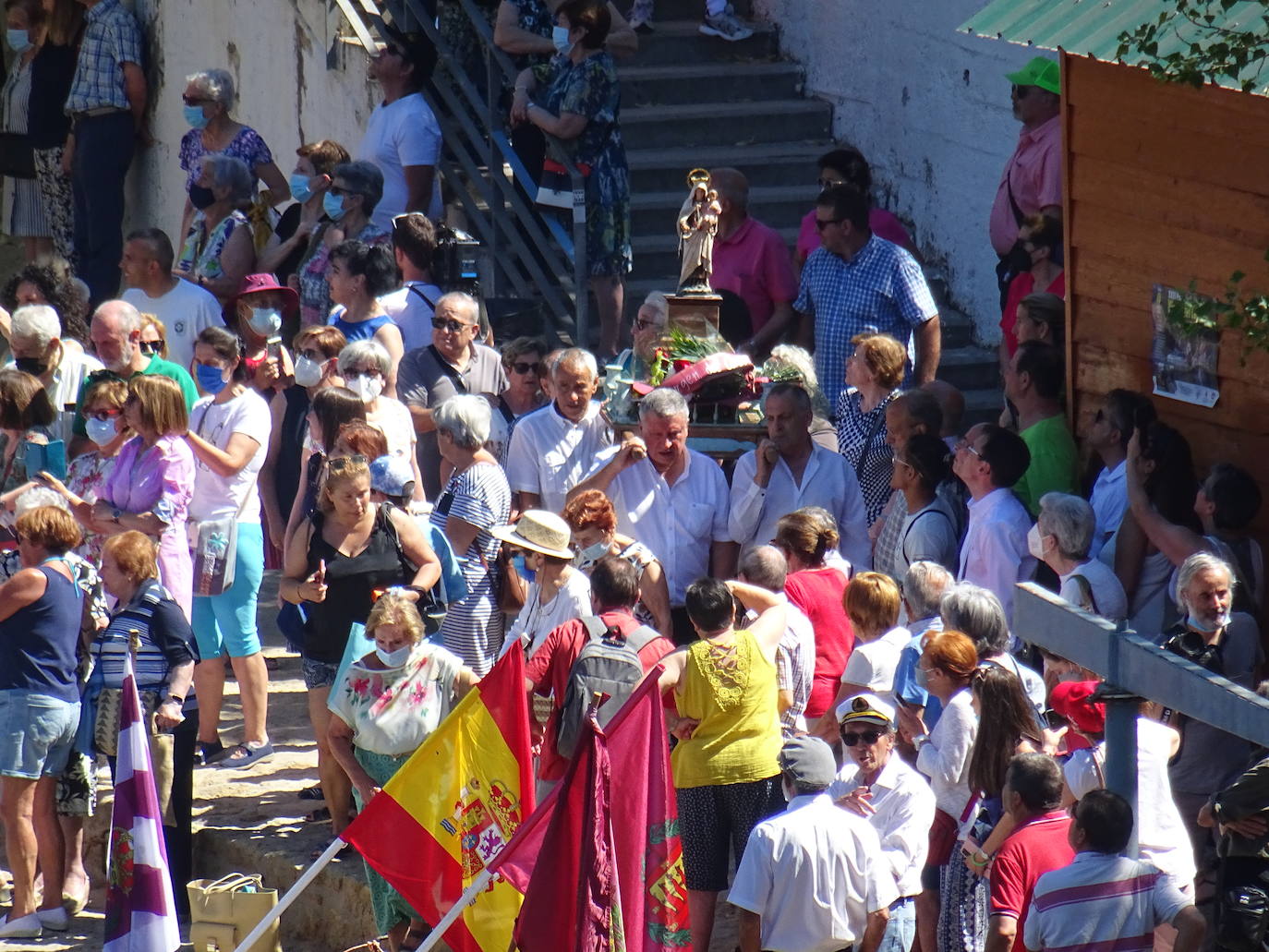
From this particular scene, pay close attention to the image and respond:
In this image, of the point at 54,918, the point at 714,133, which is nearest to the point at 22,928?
the point at 54,918

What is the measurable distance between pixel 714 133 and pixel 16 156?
5.29m

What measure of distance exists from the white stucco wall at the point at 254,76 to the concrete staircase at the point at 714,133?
1.77m

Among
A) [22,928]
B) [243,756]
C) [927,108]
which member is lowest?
[22,928]

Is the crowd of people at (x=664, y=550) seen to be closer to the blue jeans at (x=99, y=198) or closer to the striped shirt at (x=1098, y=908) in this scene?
the striped shirt at (x=1098, y=908)

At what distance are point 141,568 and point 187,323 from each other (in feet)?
8.63

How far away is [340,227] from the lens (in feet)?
33.3

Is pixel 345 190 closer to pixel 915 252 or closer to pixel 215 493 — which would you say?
pixel 215 493

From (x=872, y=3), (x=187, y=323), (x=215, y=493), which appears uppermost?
(x=872, y=3)

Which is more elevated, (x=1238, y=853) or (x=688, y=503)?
(x=688, y=503)

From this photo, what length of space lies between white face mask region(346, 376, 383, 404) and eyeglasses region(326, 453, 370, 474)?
0.83 m

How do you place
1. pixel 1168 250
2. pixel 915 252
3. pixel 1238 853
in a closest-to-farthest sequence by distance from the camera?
pixel 1238 853 → pixel 1168 250 → pixel 915 252

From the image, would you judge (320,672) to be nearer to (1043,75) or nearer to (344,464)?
(344,464)

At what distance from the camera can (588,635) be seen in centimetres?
684

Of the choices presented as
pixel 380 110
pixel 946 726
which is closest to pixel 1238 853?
pixel 946 726
